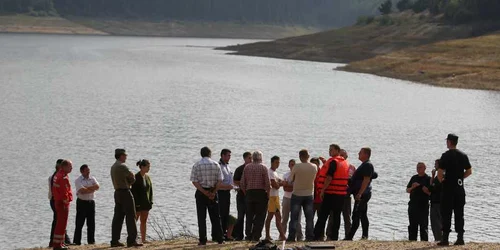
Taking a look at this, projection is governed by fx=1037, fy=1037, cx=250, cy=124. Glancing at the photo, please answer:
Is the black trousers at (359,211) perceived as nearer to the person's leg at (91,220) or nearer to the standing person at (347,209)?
the standing person at (347,209)

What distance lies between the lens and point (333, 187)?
21.9m

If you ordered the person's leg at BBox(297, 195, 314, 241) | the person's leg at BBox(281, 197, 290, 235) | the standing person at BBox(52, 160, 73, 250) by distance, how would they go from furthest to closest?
the person's leg at BBox(281, 197, 290, 235) → the person's leg at BBox(297, 195, 314, 241) → the standing person at BBox(52, 160, 73, 250)

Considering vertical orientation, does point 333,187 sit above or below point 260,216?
above

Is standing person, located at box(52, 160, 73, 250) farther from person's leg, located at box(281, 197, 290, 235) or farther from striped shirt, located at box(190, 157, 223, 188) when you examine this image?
person's leg, located at box(281, 197, 290, 235)

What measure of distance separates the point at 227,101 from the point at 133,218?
205ft

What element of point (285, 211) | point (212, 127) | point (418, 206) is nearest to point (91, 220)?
point (285, 211)

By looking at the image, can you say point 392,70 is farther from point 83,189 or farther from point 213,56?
point 83,189

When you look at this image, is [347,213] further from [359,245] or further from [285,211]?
[359,245]

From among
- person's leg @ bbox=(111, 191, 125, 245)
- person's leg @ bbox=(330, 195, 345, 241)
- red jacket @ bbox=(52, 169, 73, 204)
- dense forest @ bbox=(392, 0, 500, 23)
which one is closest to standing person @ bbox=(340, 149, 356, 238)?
person's leg @ bbox=(330, 195, 345, 241)

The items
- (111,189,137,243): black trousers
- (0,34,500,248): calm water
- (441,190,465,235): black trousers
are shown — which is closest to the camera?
(441,190,465,235): black trousers

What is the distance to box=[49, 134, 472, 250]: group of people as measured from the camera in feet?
67.9

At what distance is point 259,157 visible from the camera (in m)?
21.1

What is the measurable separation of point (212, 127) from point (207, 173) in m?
42.3

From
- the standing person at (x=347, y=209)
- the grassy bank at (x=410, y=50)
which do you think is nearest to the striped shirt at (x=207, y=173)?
the standing person at (x=347, y=209)
